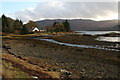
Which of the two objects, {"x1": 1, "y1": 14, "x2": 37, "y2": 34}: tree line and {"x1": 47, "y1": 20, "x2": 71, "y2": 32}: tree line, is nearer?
{"x1": 1, "y1": 14, "x2": 37, "y2": 34}: tree line

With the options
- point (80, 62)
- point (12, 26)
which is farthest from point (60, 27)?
point (80, 62)

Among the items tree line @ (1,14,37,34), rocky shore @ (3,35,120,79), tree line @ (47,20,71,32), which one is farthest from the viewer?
tree line @ (47,20,71,32)

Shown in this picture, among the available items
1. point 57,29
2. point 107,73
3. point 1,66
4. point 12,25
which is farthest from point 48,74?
point 57,29

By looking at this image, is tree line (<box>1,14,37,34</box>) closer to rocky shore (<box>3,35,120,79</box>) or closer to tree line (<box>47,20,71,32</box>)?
tree line (<box>47,20,71,32</box>)

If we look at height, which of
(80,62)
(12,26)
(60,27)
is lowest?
(80,62)

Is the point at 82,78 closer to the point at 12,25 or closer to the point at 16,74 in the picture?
the point at 16,74

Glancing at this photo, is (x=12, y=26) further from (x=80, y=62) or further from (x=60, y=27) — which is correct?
(x=80, y=62)

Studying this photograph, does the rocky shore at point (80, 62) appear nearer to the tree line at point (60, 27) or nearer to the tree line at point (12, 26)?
the tree line at point (12, 26)

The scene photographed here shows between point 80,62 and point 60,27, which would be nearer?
point 80,62

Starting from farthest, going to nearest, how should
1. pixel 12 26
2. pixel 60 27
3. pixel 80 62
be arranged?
pixel 60 27, pixel 12 26, pixel 80 62

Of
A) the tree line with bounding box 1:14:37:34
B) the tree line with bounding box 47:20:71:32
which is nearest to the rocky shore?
the tree line with bounding box 1:14:37:34

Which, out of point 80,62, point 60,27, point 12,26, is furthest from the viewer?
point 60,27

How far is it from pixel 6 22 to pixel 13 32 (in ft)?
31.6

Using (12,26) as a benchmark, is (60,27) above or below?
above
